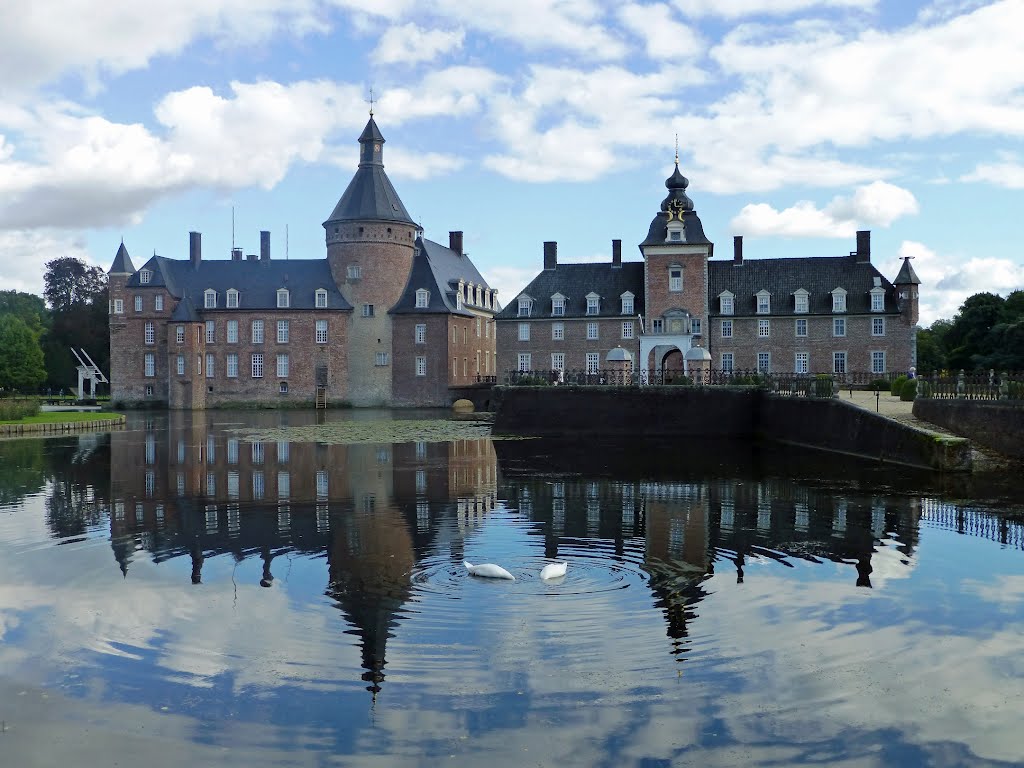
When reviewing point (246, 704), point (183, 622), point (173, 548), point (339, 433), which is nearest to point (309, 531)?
point (173, 548)

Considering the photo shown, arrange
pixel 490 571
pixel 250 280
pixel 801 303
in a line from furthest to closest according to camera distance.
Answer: pixel 250 280 < pixel 801 303 < pixel 490 571

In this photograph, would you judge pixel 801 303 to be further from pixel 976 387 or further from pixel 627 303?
pixel 976 387

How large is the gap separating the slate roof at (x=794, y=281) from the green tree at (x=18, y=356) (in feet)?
156

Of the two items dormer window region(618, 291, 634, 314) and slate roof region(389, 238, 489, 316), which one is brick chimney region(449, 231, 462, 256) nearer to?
slate roof region(389, 238, 489, 316)

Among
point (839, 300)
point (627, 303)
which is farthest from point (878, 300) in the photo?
point (627, 303)

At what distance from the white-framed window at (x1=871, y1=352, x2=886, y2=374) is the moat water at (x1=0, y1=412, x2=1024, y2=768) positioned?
123 feet

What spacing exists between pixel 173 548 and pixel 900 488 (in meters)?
15.1

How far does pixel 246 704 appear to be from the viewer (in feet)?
27.9

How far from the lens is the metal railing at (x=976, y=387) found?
25547mm

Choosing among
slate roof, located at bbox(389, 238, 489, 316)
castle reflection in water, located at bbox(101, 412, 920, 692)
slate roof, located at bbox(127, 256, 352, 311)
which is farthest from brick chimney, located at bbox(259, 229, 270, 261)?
castle reflection in water, located at bbox(101, 412, 920, 692)

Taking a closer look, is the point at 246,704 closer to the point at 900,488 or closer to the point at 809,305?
the point at 900,488

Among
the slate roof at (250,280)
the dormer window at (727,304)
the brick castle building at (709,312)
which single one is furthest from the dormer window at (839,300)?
the slate roof at (250,280)

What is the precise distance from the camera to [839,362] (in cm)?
5766

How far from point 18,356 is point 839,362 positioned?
181ft
